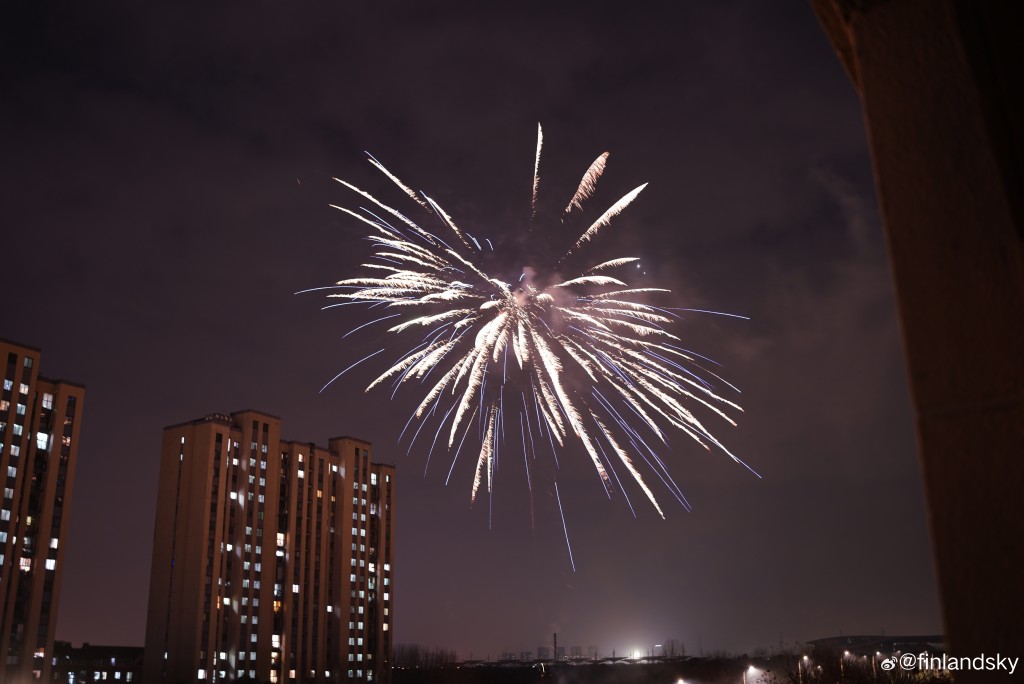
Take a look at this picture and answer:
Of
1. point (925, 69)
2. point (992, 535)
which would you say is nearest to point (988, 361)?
point (992, 535)

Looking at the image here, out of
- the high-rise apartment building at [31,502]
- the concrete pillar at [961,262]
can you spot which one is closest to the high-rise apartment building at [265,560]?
the high-rise apartment building at [31,502]

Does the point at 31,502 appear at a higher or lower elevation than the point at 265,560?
higher

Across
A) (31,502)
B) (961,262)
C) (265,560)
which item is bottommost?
(961,262)

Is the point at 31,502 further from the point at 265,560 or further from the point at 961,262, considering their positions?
the point at 961,262

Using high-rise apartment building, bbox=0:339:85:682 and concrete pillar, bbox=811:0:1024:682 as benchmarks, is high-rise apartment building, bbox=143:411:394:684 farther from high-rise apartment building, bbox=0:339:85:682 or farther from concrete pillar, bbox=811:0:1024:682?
concrete pillar, bbox=811:0:1024:682

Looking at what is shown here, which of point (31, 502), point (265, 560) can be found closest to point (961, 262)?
point (31, 502)

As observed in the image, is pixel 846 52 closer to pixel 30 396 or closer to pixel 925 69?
pixel 925 69
